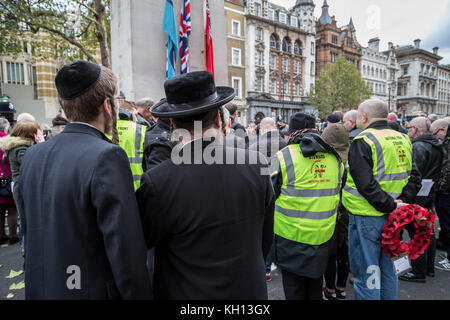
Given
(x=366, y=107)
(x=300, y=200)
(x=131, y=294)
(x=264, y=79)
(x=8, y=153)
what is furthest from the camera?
(x=264, y=79)

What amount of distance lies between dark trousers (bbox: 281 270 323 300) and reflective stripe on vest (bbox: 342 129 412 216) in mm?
912

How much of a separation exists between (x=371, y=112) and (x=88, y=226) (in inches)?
120

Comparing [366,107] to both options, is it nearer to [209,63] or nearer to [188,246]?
[188,246]

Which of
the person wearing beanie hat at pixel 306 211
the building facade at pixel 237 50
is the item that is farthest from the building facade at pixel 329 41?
the person wearing beanie hat at pixel 306 211

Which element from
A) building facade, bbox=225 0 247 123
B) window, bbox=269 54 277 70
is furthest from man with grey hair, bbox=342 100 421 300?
window, bbox=269 54 277 70

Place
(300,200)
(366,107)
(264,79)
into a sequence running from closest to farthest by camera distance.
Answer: (300,200) < (366,107) < (264,79)

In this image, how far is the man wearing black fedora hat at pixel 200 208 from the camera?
4.53ft

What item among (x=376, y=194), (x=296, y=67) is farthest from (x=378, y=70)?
(x=376, y=194)

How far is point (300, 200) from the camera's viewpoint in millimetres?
2717

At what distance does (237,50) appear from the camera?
33.9m

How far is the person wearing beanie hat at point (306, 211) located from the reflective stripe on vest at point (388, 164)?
15.2 inches

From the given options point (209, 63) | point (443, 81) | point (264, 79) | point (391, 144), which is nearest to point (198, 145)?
point (391, 144)

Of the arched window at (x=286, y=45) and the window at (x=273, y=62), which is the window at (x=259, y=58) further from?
the arched window at (x=286, y=45)

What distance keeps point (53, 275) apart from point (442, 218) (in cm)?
605
